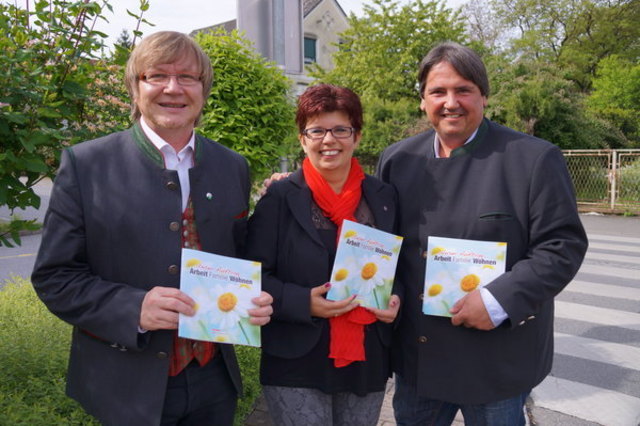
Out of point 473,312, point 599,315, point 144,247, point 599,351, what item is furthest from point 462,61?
point 599,315

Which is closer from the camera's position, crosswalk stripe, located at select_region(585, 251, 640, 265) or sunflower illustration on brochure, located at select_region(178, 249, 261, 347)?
sunflower illustration on brochure, located at select_region(178, 249, 261, 347)

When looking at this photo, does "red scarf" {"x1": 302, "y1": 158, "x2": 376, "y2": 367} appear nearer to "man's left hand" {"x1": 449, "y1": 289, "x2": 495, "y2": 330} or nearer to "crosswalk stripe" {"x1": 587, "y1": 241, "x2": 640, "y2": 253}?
"man's left hand" {"x1": 449, "y1": 289, "x2": 495, "y2": 330}

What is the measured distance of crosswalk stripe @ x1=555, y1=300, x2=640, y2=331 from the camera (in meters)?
6.06

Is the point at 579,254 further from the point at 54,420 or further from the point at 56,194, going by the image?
the point at 54,420

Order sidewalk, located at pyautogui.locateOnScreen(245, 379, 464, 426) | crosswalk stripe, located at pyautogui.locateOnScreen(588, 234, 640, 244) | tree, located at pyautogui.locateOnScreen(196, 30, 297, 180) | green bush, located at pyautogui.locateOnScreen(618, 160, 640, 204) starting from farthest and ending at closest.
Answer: green bush, located at pyautogui.locateOnScreen(618, 160, 640, 204) < crosswalk stripe, located at pyautogui.locateOnScreen(588, 234, 640, 244) < tree, located at pyautogui.locateOnScreen(196, 30, 297, 180) < sidewalk, located at pyautogui.locateOnScreen(245, 379, 464, 426)

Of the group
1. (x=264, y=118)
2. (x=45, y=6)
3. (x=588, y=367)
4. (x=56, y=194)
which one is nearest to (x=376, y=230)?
(x=56, y=194)

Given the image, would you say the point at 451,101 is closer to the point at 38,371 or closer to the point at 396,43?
the point at 38,371

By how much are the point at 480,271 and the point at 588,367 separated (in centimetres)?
348

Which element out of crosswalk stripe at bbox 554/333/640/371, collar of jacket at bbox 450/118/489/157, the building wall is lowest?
crosswalk stripe at bbox 554/333/640/371

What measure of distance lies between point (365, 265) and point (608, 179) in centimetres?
1684

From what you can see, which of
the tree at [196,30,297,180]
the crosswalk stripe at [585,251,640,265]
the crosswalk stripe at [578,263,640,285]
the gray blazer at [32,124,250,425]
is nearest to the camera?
the gray blazer at [32,124,250,425]

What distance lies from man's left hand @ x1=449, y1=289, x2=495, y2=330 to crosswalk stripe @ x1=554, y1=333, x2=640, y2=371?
3.61 m

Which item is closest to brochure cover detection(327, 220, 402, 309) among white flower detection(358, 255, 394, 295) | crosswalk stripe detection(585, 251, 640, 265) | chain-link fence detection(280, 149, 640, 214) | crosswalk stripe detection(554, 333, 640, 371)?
white flower detection(358, 255, 394, 295)

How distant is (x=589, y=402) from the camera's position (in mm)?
4141
